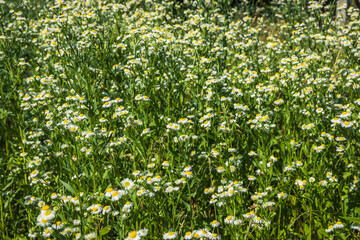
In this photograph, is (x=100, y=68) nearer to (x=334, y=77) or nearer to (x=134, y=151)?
(x=134, y=151)

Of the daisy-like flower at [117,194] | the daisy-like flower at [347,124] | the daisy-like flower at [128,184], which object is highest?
the daisy-like flower at [347,124]

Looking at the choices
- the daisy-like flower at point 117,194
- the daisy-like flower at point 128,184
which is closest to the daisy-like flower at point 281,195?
the daisy-like flower at point 128,184

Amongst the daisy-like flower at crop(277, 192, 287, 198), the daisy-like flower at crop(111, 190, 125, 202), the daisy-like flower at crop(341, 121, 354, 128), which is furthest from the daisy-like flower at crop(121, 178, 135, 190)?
the daisy-like flower at crop(341, 121, 354, 128)

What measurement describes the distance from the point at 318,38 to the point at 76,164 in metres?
3.18

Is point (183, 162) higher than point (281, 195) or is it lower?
higher

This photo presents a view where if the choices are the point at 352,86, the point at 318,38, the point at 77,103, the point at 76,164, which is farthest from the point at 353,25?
the point at 76,164

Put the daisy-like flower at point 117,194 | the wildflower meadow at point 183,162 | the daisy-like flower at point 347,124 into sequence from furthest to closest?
the daisy-like flower at point 347,124 → the wildflower meadow at point 183,162 → the daisy-like flower at point 117,194

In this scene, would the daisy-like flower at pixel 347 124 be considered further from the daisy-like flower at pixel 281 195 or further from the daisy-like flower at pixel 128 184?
the daisy-like flower at pixel 128 184

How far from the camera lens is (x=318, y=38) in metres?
3.83

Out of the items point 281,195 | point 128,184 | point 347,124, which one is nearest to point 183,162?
point 128,184

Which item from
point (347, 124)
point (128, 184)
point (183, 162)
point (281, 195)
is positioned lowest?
point (281, 195)

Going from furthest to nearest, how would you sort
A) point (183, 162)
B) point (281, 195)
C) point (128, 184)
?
1. point (183, 162)
2. point (281, 195)
3. point (128, 184)

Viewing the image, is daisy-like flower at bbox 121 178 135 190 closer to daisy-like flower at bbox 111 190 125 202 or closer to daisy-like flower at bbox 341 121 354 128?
daisy-like flower at bbox 111 190 125 202

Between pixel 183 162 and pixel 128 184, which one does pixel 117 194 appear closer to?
pixel 128 184
